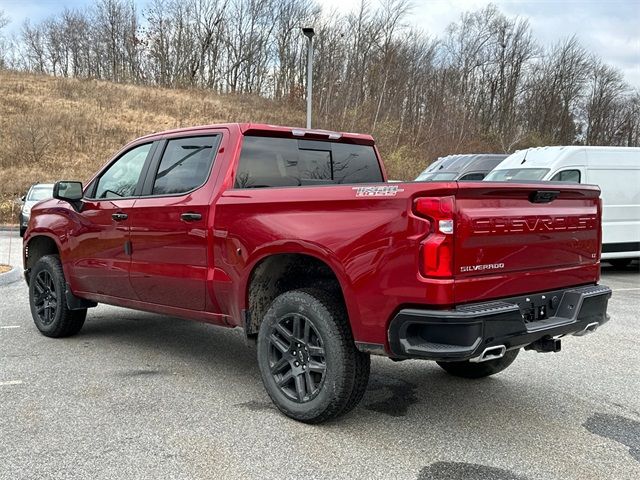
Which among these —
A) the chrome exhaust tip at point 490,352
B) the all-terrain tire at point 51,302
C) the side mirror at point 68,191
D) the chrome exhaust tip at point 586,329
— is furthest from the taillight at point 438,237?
the all-terrain tire at point 51,302

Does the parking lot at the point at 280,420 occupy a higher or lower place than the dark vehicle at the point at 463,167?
lower

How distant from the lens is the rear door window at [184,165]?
4.54m

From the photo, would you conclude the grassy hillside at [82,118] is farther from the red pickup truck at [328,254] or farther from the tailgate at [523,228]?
the tailgate at [523,228]

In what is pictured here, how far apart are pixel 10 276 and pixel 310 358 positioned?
7533 millimetres

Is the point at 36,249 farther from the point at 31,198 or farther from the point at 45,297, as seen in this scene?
the point at 31,198

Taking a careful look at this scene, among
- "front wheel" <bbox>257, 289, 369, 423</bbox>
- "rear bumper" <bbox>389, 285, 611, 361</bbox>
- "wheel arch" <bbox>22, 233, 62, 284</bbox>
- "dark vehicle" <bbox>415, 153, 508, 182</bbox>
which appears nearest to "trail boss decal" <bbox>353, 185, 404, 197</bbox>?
"rear bumper" <bbox>389, 285, 611, 361</bbox>

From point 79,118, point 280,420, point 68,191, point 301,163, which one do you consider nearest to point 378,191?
point 301,163

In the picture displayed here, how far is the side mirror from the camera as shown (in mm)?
5465

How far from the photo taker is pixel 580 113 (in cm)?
5075

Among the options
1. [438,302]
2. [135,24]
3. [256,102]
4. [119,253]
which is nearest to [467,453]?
[438,302]

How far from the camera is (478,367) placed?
15.4ft

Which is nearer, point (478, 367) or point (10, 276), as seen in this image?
point (478, 367)

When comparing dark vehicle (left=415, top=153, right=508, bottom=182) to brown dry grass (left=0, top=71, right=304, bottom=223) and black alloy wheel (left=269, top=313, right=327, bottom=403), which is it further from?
brown dry grass (left=0, top=71, right=304, bottom=223)

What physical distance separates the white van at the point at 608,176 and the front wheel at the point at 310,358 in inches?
339
